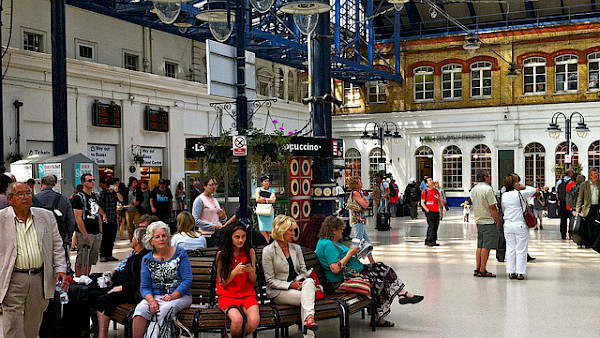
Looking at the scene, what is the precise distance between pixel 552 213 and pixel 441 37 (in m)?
16.4

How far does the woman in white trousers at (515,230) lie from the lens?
11.1m

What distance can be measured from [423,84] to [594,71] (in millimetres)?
8622

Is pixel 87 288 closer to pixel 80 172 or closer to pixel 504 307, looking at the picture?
pixel 504 307

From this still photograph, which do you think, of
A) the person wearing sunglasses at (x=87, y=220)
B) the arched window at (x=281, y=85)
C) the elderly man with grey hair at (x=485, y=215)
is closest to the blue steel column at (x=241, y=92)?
the person wearing sunglasses at (x=87, y=220)

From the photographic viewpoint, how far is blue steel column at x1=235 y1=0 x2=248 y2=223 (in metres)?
9.28

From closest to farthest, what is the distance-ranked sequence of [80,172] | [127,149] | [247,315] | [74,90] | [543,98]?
[247,315], [80,172], [74,90], [127,149], [543,98]

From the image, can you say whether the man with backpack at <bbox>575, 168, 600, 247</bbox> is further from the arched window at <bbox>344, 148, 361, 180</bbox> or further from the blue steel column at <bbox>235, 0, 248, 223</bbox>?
the arched window at <bbox>344, 148, 361, 180</bbox>

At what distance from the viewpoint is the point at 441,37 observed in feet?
124

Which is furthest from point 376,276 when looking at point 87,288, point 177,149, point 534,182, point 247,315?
point 534,182

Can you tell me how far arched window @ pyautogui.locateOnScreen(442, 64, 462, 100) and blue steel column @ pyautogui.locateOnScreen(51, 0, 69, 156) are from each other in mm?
25465

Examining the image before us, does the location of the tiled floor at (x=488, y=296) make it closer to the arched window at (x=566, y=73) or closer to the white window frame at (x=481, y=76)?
the arched window at (x=566, y=73)

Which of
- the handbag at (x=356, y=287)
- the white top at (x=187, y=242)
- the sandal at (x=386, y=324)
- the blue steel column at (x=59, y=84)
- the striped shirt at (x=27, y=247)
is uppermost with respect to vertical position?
the blue steel column at (x=59, y=84)

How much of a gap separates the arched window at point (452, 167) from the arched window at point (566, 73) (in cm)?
595

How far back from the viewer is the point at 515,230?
36.3 feet
